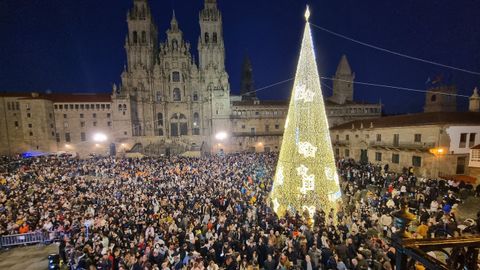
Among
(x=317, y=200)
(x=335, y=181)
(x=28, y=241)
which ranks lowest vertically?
(x=28, y=241)

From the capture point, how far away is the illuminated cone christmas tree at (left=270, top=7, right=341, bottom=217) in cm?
1066

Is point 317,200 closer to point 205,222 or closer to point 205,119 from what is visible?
point 205,222

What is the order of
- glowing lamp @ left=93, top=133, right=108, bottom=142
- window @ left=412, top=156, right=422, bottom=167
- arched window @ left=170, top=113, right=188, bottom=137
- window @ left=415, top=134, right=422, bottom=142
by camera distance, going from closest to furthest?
window @ left=412, top=156, right=422, bottom=167 < window @ left=415, top=134, right=422, bottom=142 < glowing lamp @ left=93, top=133, right=108, bottom=142 < arched window @ left=170, top=113, right=188, bottom=137

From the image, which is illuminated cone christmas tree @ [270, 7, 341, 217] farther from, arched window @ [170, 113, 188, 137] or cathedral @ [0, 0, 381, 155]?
arched window @ [170, 113, 188, 137]

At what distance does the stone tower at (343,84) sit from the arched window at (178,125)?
34.2 meters

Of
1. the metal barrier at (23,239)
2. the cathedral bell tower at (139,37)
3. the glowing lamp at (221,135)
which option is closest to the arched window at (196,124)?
the glowing lamp at (221,135)

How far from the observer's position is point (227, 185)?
1770 centimetres

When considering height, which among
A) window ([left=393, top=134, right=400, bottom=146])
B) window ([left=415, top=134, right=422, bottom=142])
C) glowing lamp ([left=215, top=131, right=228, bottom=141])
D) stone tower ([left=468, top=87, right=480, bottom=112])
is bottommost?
glowing lamp ([left=215, top=131, right=228, bottom=141])

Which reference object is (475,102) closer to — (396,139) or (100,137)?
(396,139)

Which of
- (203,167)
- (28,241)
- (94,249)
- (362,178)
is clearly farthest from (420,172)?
(28,241)

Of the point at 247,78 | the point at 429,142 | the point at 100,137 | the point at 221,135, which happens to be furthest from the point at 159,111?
the point at 429,142

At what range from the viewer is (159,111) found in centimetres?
4697

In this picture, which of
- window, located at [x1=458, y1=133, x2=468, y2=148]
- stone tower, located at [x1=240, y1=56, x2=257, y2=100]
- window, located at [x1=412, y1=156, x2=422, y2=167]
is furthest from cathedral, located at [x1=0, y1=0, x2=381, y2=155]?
window, located at [x1=458, y1=133, x2=468, y2=148]

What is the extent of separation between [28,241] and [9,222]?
1732 millimetres
